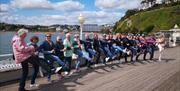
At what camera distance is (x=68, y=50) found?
14.2 m

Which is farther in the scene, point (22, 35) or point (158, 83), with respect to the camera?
point (158, 83)

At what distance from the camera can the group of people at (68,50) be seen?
34.4 feet

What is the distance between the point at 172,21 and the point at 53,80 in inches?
4761

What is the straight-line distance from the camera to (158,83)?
1231 centimetres

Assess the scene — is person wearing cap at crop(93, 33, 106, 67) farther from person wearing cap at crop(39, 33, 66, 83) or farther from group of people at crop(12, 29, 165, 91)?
person wearing cap at crop(39, 33, 66, 83)

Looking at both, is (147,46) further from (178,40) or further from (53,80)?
(178,40)

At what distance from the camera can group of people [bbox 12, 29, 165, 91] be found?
1049 centimetres

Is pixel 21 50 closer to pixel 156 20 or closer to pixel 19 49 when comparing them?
pixel 19 49

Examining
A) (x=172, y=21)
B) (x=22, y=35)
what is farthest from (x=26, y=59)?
(x=172, y=21)

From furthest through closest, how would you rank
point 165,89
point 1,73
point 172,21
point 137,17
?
point 137,17 → point 172,21 → point 1,73 → point 165,89

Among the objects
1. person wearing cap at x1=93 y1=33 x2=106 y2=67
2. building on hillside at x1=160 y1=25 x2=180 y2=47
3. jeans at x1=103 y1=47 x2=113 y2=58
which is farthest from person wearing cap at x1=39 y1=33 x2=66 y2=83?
building on hillside at x1=160 y1=25 x2=180 y2=47

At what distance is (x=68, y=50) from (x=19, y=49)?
13.3 ft

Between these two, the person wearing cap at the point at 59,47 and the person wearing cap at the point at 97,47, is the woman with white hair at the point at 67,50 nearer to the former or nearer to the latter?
the person wearing cap at the point at 59,47

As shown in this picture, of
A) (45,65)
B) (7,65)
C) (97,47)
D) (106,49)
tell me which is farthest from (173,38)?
(7,65)
